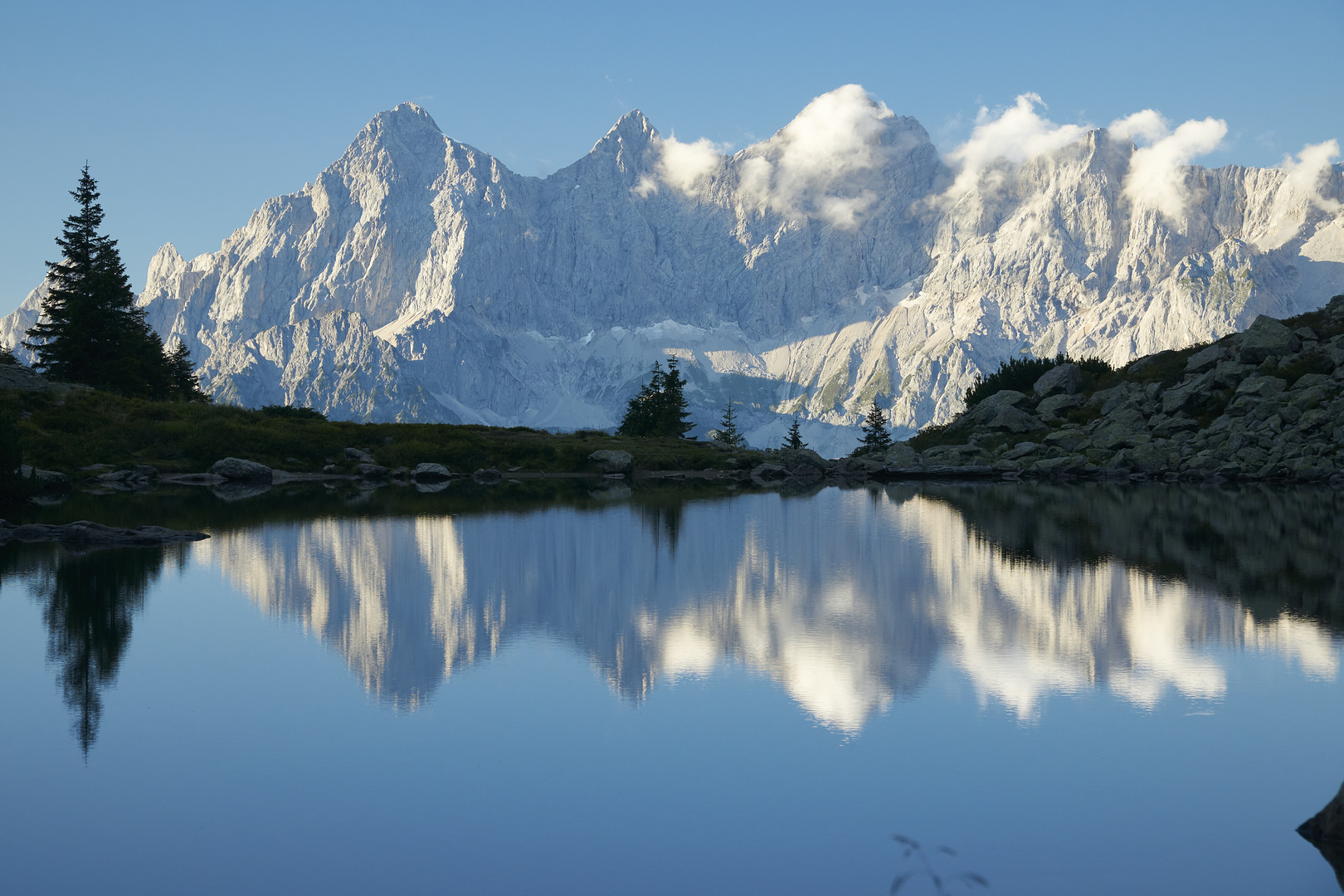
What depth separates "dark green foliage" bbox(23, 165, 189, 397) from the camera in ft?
204

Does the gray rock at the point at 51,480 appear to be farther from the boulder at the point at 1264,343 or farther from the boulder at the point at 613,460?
the boulder at the point at 1264,343

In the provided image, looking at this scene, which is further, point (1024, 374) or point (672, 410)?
point (672, 410)

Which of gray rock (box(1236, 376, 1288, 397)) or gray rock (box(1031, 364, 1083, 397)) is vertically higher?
gray rock (box(1031, 364, 1083, 397))

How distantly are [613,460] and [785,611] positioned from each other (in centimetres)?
4631

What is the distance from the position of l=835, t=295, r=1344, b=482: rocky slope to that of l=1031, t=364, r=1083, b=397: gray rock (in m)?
0.09

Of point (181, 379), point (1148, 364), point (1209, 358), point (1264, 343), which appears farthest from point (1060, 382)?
point (181, 379)

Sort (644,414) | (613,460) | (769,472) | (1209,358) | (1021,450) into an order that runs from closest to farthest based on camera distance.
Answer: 1. (1021,450)
2. (1209,358)
3. (613,460)
4. (769,472)
5. (644,414)

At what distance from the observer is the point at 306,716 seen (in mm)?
9812

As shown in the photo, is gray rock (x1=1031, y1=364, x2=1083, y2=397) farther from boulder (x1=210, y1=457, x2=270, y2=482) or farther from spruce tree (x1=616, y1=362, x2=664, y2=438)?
boulder (x1=210, y1=457, x2=270, y2=482)

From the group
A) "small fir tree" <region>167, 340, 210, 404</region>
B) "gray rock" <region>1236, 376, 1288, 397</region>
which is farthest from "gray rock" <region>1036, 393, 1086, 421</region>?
"small fir tree" <region>167, 340, 210, 404</region>

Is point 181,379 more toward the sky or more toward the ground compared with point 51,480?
more toward the sky

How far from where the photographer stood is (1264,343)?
2255 inches

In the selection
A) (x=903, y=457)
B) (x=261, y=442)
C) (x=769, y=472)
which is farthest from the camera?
(x=903, y=457)

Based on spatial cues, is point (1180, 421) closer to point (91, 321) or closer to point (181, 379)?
point (91, 321)
